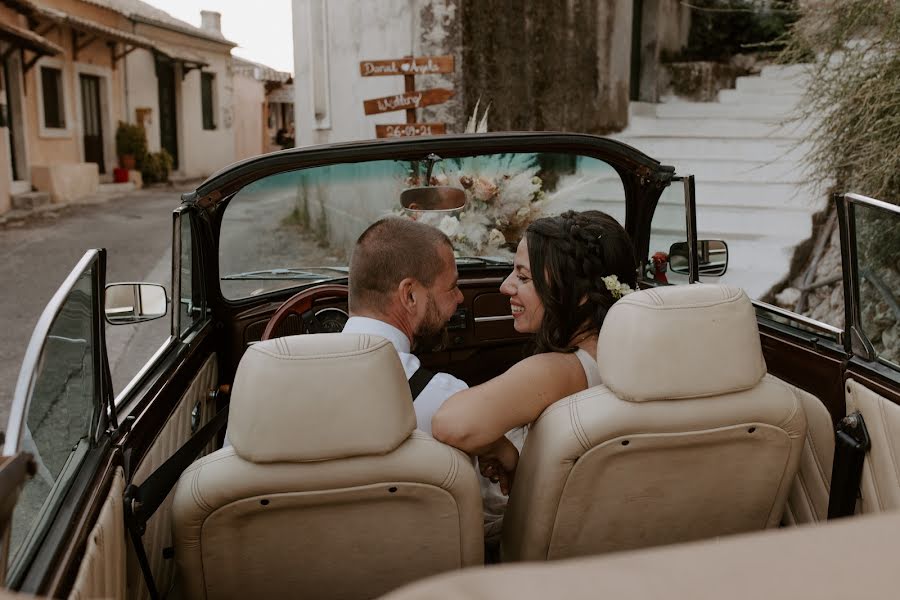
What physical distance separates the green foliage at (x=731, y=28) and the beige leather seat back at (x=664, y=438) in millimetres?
11830

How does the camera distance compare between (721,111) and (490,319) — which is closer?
(490,319)

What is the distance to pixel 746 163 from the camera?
970cm

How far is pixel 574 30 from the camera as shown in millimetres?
11000

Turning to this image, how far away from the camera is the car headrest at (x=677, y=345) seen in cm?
191

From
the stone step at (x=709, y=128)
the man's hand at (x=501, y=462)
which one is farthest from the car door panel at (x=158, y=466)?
the stone step at (x=709, y=128)

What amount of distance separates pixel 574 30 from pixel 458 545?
32.8 feet

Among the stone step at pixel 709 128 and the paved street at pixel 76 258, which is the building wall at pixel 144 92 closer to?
the paved street at pixel 76 258

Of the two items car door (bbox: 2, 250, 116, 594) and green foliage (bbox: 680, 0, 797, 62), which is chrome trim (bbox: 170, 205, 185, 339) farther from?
green foliage (bbox: 680, 0, 797, 62)

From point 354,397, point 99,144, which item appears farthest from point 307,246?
point 99,144

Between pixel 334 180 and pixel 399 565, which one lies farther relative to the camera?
pixel 334 180

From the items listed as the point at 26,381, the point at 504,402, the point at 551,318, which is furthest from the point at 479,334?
the point at 26,381

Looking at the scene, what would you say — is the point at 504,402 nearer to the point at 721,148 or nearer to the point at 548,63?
the point at 721,148

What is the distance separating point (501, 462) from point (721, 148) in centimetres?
876

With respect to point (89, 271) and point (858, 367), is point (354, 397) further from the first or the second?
point (858, 367)
